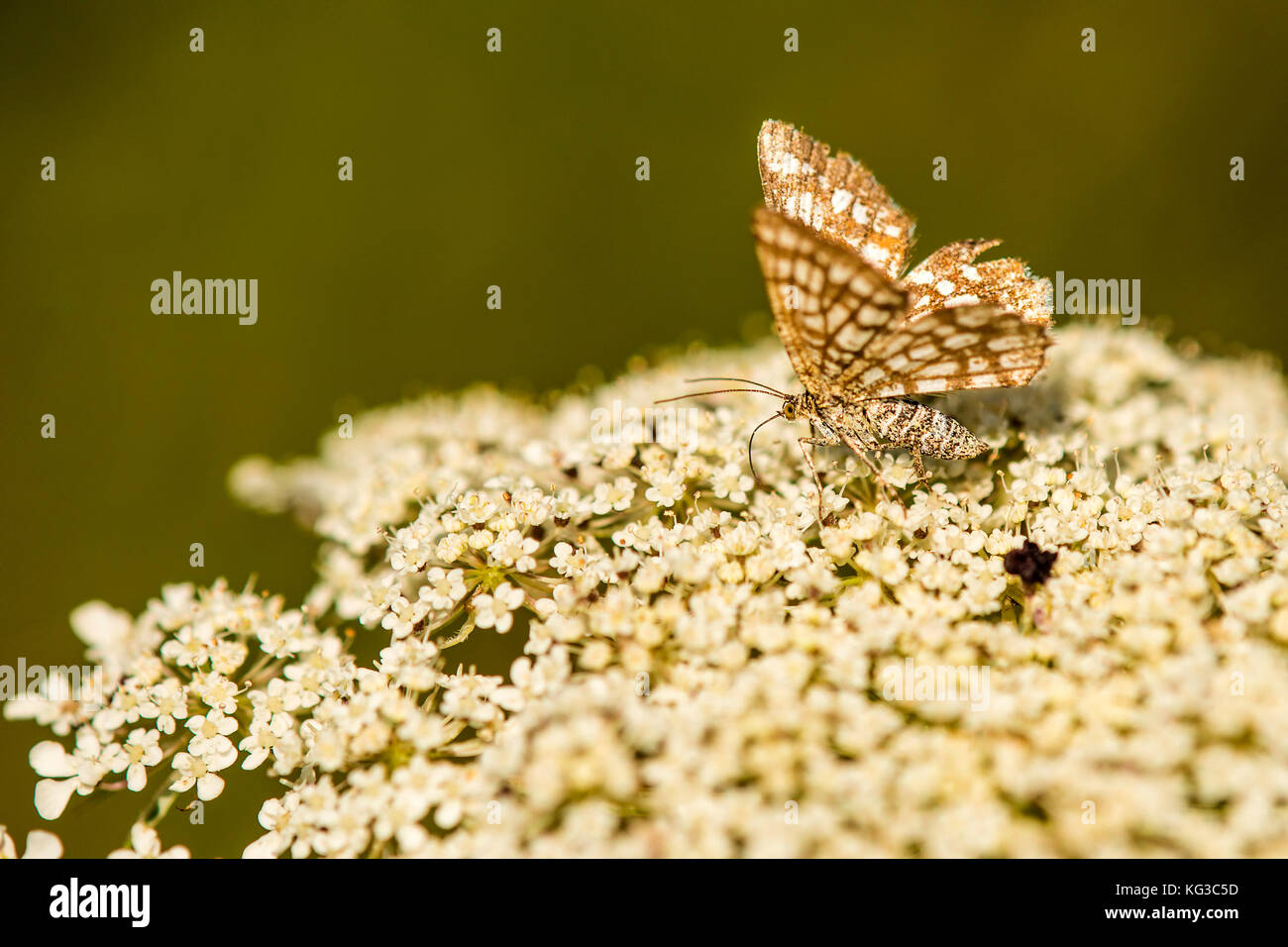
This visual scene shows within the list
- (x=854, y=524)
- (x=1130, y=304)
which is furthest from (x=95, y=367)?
(x=1130, y=304)

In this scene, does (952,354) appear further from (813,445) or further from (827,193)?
(827,193)

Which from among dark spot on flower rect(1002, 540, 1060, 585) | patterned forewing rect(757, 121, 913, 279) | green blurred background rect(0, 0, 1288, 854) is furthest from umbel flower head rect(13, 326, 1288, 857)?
green blurred background rect(0, 0, 1288, 854)

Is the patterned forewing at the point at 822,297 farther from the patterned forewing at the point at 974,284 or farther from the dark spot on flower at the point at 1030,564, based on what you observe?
the dark spot on flower at the point at 1030,564

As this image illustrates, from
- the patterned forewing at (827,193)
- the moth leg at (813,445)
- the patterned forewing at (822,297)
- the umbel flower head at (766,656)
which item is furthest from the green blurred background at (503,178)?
the patterned forewing at (822,297)

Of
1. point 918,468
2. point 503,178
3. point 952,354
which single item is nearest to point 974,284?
point 952,354
